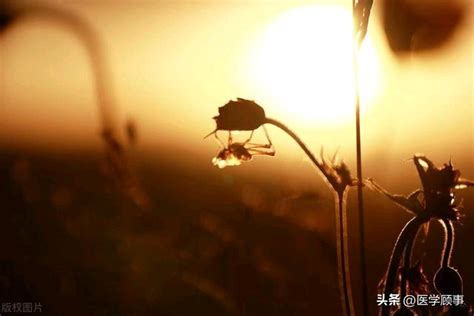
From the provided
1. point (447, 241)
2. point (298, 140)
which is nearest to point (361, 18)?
point (298, 140)

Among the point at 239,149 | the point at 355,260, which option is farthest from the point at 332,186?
the point at 355,260

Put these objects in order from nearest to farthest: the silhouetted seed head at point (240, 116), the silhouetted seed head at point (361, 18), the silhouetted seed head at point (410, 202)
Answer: the silhouetted seed head at point (361, 18), the silhouetted seed head at point (410, 202), the silhouetted seed head at point (240, 116)

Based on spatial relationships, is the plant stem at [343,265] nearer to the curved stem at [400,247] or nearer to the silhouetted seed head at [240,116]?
the curved stem at [400,247]

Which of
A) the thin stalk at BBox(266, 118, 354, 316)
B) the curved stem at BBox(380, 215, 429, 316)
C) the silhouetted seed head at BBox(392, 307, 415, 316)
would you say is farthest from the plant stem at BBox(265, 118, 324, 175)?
the silhouetted seed head at BBox(392, 307, 415, 316)

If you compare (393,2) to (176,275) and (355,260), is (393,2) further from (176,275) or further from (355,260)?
(176,275)

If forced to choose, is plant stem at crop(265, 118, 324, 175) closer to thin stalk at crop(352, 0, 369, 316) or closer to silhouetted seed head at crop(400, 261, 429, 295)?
thin stalk at crop(352, 0, 369, 316)

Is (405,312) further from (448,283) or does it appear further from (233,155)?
(233,155)

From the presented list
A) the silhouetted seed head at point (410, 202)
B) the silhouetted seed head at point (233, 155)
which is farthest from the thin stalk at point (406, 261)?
the silhouetted seed head at point (233, 155)
